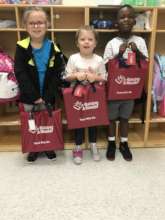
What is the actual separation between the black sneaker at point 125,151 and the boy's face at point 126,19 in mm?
983

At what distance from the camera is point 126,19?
6.58ft

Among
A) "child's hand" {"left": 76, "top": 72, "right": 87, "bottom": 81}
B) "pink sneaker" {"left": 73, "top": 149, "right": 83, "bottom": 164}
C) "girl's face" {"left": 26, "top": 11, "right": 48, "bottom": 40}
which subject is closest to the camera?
"girl's face" {"left": 26, "top": 11, "right": 48, "bottom": 40}

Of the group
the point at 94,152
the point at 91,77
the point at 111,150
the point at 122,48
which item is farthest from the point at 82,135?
the point at 122,48

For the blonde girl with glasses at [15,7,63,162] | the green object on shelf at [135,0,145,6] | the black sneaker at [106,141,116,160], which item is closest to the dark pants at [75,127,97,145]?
the black sneaker at [106,141,116,160]

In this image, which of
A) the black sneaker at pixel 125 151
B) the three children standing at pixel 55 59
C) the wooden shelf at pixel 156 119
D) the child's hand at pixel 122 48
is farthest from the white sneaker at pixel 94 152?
the child's hand at pixel 122 48

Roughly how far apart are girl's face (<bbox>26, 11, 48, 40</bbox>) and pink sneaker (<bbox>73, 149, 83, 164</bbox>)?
0.99m

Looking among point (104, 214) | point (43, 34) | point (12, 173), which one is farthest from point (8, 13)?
point (104, 214)

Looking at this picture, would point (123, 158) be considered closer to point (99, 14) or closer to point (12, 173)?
point (12, 173)

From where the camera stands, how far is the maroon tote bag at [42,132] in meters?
2.04

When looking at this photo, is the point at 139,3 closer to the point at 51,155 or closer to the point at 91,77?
the point at 91,77

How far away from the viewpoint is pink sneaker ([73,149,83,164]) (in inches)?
84.8

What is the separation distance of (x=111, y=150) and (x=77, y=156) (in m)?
0.31

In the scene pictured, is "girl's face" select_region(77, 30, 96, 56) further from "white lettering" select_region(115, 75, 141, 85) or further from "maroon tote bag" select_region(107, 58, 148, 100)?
"white lettering" select_region(115, 75, 141, 85)

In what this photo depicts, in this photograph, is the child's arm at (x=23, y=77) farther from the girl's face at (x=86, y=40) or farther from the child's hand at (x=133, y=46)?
the child's hand at (x=133, y=46)
